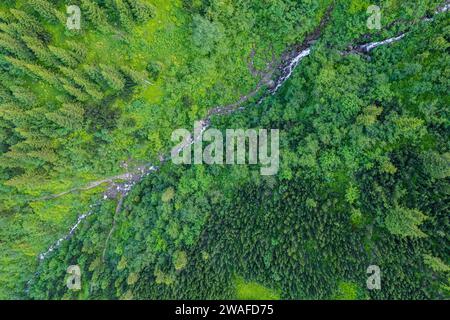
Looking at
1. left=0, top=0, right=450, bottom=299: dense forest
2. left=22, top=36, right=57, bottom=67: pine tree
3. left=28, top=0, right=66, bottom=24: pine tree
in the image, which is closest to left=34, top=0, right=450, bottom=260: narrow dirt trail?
left=0, top=0, right=450, bottom=299: dense forest

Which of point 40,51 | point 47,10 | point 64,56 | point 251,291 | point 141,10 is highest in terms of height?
point 141,10

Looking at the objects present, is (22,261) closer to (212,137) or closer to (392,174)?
(212,137)

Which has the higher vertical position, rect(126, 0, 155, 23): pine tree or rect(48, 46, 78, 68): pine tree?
rect(126, 0, 155, 23): pine tree

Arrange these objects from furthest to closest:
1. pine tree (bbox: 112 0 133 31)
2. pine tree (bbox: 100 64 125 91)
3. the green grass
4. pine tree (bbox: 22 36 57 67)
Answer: the green grass
pine tree (bbox: 100 64 125 91)
pine tree (bbox: 112 0 133 31)
pine tree (bbox: 22 36 57 67)

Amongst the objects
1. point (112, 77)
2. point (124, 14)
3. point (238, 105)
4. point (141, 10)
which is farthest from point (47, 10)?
point (238, 105)

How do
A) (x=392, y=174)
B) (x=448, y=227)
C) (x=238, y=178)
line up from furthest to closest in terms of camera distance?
1. (x=238, y=178)
2. (x=392, y=174)
3. (x=448, y=227)

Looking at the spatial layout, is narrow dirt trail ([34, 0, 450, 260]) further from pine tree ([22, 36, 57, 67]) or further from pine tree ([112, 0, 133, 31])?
pine tree ([22, 36, 57, 67])

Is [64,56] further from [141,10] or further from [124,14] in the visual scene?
[141,10]
